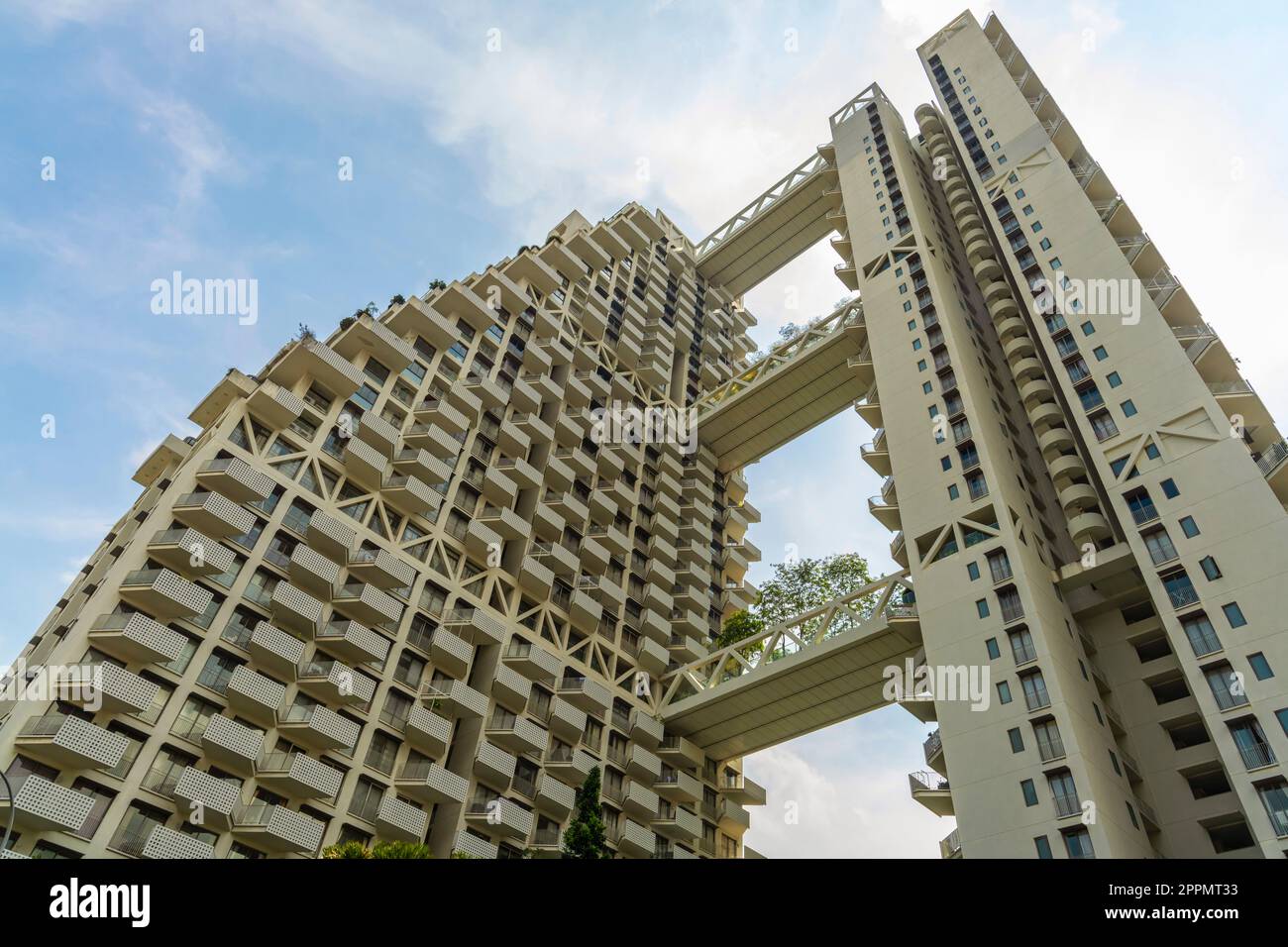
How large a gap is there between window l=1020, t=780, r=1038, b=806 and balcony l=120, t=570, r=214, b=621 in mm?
35625

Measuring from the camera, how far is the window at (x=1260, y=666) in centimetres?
3669

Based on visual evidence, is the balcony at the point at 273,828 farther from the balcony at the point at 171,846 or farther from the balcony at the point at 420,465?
the balcony at the point at 420,465

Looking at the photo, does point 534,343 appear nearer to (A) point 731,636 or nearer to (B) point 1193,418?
(A) point 731,636

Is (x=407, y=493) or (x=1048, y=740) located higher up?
(x=407, y=493)

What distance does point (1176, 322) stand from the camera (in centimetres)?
5641

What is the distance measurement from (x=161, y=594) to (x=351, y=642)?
843 cm

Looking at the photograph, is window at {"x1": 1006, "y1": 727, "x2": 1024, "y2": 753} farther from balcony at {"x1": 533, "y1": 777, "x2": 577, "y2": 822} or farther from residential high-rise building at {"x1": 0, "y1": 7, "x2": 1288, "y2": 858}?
balcony at {"x1": 533, "y1": 777, "x2": 577, "y2": 822}

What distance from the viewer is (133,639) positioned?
33812 mm

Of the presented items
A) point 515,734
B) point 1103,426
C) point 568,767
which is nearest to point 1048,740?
point 1103,426

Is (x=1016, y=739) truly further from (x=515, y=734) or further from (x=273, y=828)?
(x=273, y=828)

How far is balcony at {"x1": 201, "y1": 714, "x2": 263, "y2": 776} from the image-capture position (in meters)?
34.6

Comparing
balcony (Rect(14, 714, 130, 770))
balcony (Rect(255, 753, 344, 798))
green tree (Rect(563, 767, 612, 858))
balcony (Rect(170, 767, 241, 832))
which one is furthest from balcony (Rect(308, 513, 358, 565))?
green tree (Rect(563, 767, 612, 858))
